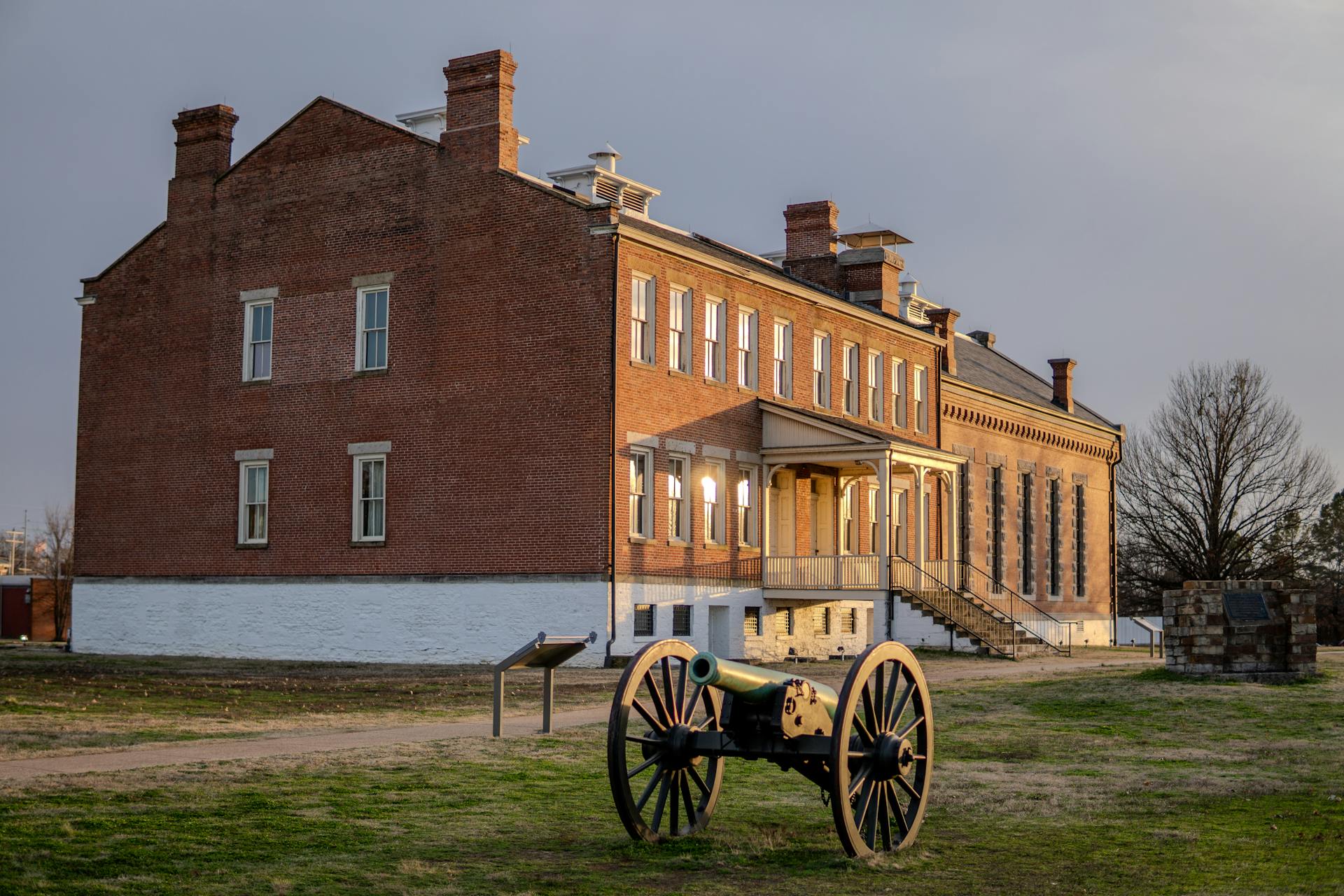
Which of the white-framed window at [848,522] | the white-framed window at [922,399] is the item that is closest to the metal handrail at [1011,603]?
the white-framed window at [848,522]

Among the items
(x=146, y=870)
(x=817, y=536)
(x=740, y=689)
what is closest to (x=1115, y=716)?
(x=740, y=689)

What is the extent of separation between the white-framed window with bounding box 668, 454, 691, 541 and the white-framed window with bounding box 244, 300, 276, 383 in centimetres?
900

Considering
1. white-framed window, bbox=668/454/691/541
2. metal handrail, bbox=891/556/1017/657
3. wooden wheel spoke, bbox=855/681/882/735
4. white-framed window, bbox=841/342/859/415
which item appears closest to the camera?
wooden wheel spoke, bbox=855/681/882/735

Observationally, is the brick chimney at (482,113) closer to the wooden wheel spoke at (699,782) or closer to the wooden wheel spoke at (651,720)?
the wooden wheel spoke at (699,782)

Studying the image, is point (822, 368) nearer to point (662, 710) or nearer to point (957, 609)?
point (957, 609)

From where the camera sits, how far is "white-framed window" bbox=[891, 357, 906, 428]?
133 feet

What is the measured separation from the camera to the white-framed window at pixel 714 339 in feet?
108

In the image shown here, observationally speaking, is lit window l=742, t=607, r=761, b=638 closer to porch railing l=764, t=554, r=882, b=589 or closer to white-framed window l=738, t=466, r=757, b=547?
porch railing l=764, t=554, r=882, b=589

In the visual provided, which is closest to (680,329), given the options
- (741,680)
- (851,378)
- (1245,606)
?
(851,378)

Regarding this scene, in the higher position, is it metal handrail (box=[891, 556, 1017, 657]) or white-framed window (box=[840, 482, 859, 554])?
white-framed window (box=[840, 482, 859, 554])

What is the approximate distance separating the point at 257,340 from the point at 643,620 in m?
10.7

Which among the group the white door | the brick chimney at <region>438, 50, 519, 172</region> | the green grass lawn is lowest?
the green grass lawn

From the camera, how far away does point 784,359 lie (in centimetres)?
3572

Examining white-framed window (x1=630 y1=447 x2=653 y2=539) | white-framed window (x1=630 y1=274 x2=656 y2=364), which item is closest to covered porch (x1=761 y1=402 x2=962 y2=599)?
white-framed window (x1=630 y1=447 x2=653 y2=539)
